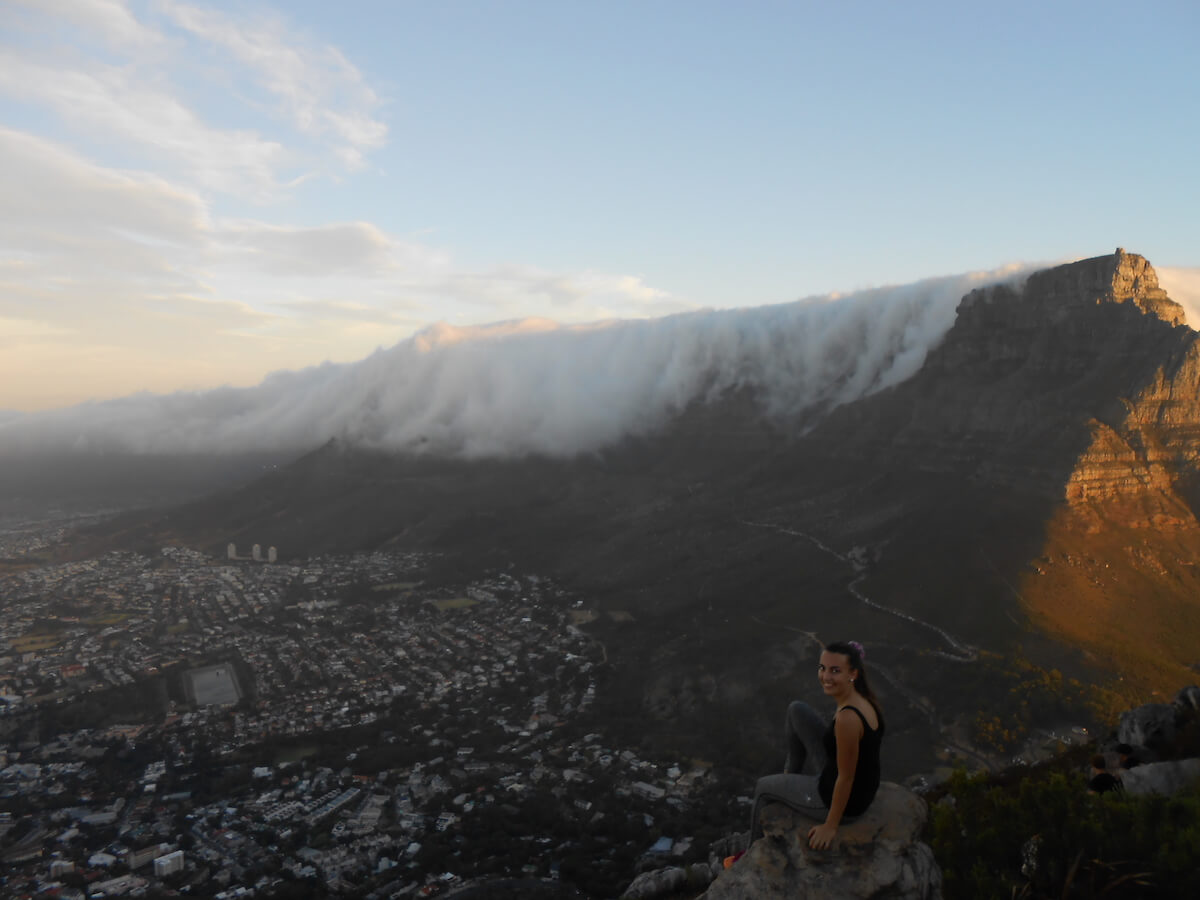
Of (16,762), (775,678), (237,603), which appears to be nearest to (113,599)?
(237,603)

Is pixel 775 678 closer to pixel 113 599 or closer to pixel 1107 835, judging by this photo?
pixel 1107 835

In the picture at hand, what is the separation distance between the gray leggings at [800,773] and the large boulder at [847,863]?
0.93 feet

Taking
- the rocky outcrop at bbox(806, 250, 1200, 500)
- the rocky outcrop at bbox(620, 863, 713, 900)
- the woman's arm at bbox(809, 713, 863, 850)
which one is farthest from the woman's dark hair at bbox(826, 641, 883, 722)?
the rocky outcrop at bbox(806, 250, 1200, 500)

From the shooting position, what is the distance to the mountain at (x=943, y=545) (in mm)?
58781

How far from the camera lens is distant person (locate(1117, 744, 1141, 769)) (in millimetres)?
19188

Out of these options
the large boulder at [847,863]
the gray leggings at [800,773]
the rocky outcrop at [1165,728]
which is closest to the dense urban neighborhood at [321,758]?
the rocky outcrop at [1165,728]

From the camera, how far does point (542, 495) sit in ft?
547

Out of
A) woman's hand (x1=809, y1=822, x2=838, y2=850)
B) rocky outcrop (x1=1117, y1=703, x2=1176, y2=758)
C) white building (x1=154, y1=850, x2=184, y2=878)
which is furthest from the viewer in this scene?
white building (x1=154, y1=850, x2=184, y2=878)

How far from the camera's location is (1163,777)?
1583 centimetres

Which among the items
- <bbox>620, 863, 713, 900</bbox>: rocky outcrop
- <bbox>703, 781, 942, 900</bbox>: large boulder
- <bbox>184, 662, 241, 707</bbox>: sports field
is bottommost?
<bbox>184, 662, 241, 707</bbox>: sports field

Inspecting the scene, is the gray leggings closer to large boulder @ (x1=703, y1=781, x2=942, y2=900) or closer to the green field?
large boulder @ (x1=703, y1=781, x2=942, y2=900)

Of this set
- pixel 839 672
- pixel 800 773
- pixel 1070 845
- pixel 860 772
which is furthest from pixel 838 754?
pixel 1070 845

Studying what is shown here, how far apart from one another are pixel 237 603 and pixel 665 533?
6511cm

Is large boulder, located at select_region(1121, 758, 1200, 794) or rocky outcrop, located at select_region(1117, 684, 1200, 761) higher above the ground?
large boulder, located at select_region(1121, 758, 1200, 794)
